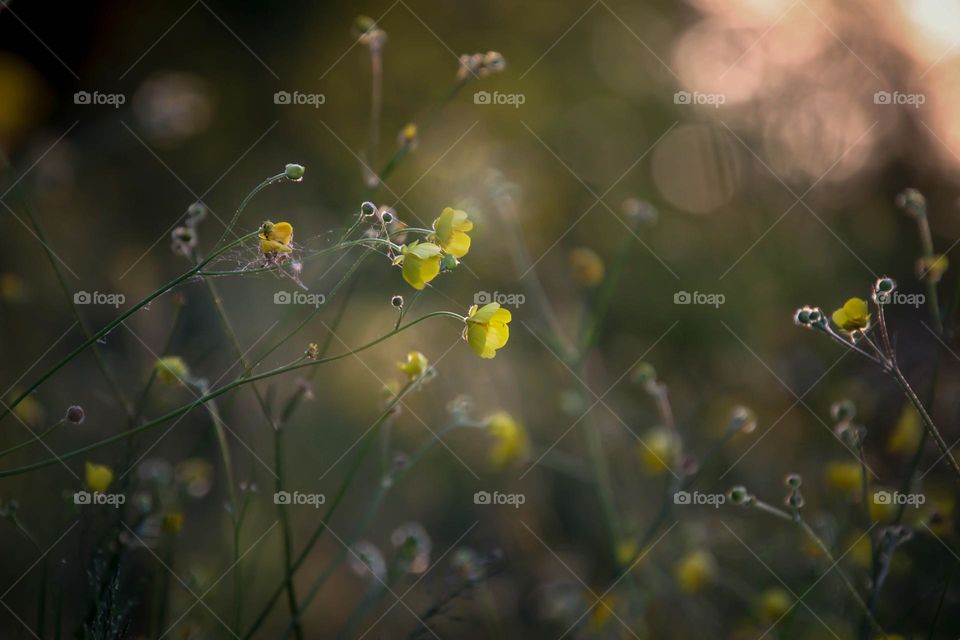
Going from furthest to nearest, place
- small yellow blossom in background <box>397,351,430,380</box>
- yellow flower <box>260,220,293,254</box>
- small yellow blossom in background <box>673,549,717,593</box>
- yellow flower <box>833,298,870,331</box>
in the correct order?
small yellow blossom in background <box>673,549,717,593</box> → small yellow blossom in background <box>397,351,430,380</box> → yellow flower <box>833,298,870,331</box> → yellow flower <box>260,220,293,254</box>

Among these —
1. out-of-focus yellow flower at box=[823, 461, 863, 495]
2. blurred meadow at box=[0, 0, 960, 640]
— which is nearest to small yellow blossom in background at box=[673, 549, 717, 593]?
blurred meadow at box=[0, 0, 960, 640]

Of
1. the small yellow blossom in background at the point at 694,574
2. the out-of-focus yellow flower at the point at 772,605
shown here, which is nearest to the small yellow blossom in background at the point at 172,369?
the small yellow blossom in background at the point at 694,574

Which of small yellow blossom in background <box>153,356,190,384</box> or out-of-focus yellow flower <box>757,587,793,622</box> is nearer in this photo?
small yellow blossom in background <box>153,356,190,384</box>

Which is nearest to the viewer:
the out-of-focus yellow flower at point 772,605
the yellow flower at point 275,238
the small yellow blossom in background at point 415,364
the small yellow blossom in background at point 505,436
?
the yellow flower at point 275,238

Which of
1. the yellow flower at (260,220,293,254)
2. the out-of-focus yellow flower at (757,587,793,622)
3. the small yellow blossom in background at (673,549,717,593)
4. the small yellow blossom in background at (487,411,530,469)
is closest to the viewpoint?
the yellow flower at (260,220,293,254)

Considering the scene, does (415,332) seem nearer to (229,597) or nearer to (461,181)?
(461,181)

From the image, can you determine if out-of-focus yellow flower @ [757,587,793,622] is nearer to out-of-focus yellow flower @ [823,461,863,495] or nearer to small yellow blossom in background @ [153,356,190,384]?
out-of-focus yellow flower @ [823,461,863,495]

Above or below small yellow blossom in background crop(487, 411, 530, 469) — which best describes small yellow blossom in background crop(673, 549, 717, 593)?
below

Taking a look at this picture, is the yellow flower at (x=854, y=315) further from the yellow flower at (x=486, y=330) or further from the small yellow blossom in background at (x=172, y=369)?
the small yellow blossom in background at (x=172, y=369)

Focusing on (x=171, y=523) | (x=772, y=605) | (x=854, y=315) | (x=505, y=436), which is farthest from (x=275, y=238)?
(x=772, y=605)
